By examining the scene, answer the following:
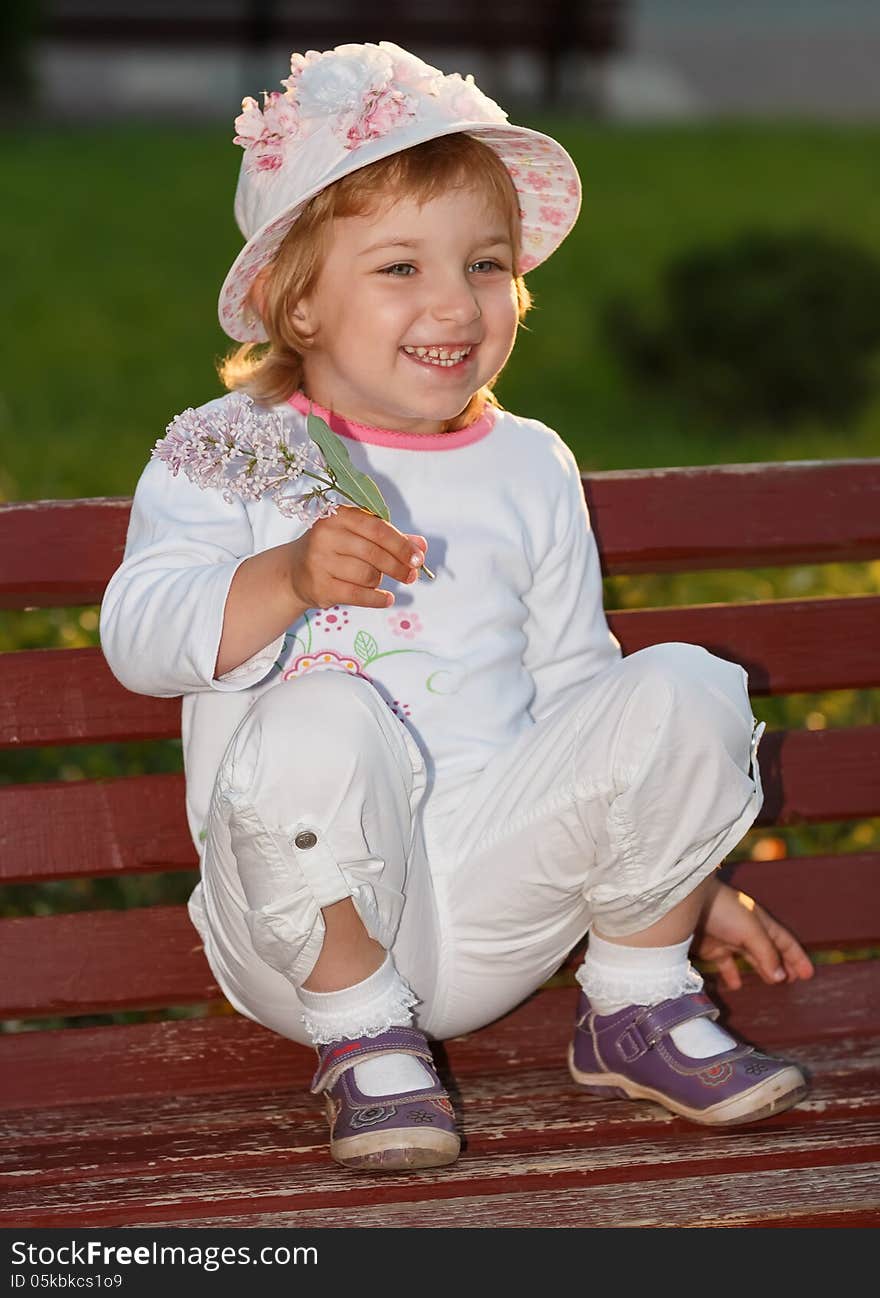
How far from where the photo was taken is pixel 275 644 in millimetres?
2445

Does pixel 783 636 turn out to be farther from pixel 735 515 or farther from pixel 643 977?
pixel 643 977

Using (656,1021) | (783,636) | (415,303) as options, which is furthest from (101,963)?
(783,636)

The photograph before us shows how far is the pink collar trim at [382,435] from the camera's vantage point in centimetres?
271

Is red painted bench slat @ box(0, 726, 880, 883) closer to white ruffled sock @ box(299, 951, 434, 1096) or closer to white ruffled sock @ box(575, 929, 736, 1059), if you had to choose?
white ruffled sock @ box(299, 951, 434, 1096)

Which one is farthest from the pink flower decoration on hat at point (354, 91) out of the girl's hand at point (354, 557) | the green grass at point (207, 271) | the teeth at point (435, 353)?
the green grass at point (207, 271)

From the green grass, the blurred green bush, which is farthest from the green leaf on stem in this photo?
the blurred green bush

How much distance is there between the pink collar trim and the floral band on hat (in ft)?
0.58

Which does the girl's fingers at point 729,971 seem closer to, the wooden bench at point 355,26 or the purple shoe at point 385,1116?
the purple shoe at point 385,1116

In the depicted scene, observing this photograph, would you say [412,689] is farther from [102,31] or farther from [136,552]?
[102,31]

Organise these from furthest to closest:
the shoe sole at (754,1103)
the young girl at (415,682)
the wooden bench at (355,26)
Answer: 1. the wooden bench at (355,26)
2. the shoe sole at (754,1103)
3. the young girl at (415,682)

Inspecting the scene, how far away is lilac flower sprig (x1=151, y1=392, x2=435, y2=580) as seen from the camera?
7.39 ft

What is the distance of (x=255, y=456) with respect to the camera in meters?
2.26

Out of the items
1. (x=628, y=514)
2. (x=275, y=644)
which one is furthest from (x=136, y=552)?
(x=628, y=514)

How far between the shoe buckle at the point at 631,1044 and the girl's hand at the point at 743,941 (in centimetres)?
33
